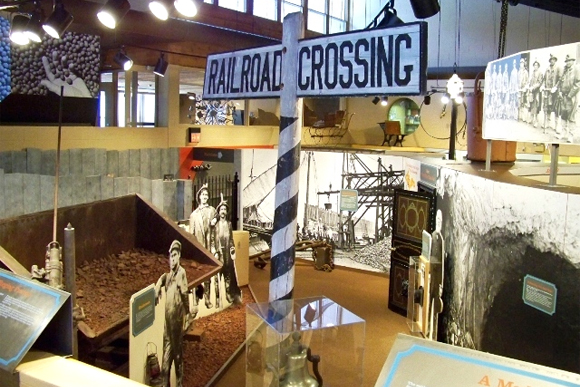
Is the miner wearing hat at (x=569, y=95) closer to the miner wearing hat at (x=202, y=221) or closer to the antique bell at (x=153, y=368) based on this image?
the antique bell at (x=153, y=368)

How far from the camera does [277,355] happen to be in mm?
2793

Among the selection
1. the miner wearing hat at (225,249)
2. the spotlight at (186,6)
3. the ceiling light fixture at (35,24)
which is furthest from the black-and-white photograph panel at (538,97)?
the ceiling light fixture at (35,24)

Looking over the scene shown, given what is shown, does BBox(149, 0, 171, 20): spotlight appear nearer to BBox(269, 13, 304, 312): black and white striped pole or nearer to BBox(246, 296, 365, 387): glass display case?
BBox(269, 13, 304, 312): black and white striped pole

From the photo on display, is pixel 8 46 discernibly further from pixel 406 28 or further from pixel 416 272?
pixel 406 28

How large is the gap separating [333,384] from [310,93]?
1.60 metres

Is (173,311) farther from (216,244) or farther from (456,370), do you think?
(216,244)

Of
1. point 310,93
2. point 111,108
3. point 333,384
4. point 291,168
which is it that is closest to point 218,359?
point 333,384

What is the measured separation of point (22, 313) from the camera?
5.71ft

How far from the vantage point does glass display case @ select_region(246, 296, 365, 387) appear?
2693 mm

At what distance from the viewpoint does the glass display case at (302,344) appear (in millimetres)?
2693

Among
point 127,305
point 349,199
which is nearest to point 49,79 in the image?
point 349,199

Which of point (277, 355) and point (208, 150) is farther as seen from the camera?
point (208, 150)

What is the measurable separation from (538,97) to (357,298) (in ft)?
17.1

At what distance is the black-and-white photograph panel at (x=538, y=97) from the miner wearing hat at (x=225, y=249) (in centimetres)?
374
